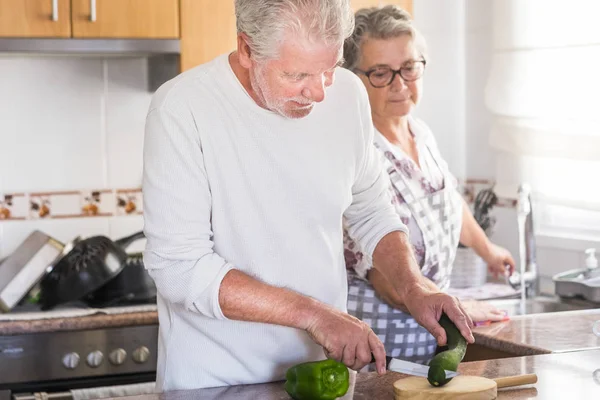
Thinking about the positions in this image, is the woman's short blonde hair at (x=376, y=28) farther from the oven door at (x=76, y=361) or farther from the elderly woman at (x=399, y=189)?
the oven door at (x=76, y=361)

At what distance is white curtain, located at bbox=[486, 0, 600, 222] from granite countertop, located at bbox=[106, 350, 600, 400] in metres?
1.18

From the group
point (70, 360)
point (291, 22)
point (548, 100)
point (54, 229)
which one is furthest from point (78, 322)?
point (548, 100)

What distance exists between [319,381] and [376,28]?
1.07 metres

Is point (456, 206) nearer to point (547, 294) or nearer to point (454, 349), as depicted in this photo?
point (547, 294)

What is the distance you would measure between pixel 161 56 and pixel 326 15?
1591 millimetres

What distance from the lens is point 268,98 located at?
172cm

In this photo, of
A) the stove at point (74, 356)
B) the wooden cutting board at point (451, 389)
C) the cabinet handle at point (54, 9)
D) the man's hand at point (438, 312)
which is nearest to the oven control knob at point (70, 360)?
the stove at point (74, 356)

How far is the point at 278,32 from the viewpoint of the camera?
1619mm

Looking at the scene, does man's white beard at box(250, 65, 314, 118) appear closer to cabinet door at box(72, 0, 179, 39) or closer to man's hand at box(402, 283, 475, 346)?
man's hand at box(402, 283, 475, 346)

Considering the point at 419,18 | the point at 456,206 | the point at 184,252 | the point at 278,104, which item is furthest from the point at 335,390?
the point at 419,18

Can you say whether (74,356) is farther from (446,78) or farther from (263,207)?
(446,78)

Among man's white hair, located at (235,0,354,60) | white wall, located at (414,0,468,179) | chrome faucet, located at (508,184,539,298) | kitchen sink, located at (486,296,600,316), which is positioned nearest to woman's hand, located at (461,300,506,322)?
kitchen sink, located at (486,296,600,316)

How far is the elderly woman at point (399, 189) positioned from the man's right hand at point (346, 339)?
0.59 metres

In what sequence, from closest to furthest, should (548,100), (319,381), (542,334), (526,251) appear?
1. (319,381)
2. (542,334)
3. (526,251)
4. (548,100)
